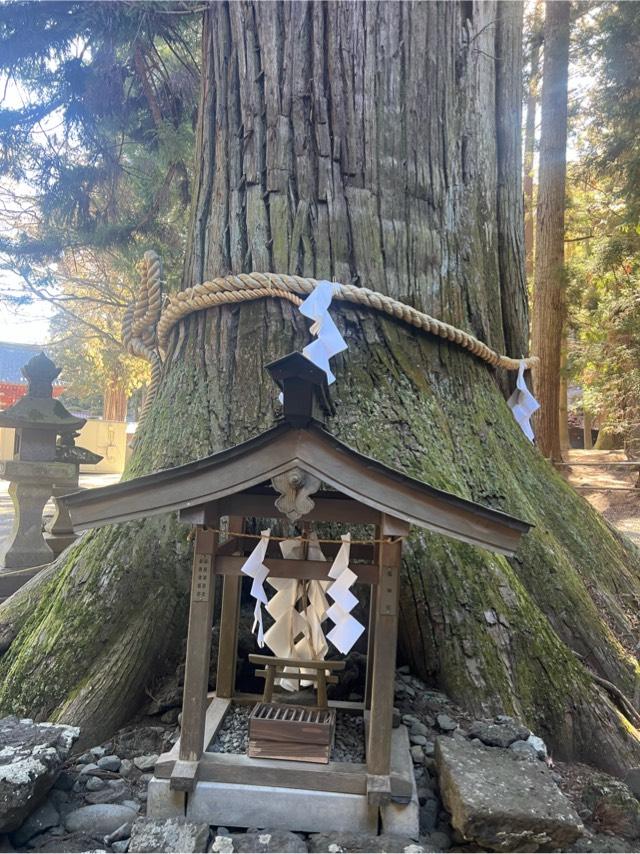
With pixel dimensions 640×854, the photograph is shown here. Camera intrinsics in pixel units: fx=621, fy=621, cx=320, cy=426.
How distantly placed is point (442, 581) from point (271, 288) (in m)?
1.45

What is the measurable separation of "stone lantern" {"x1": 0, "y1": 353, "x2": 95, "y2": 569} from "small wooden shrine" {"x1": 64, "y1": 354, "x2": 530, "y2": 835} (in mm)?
4714

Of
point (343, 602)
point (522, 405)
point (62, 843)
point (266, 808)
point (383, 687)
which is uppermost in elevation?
point (522, 405)

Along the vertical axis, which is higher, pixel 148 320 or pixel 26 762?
pixel 148 320

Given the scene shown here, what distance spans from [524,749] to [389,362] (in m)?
1.66

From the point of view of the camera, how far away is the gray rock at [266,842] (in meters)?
1.71

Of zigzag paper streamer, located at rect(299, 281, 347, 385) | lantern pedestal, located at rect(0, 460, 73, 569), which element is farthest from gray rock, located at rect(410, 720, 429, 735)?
lantern pedestal, located at rect(0, 460, 73, 569)

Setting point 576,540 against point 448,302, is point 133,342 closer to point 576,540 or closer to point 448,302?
point 448,302

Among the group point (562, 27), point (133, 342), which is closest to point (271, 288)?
point (133, 342)

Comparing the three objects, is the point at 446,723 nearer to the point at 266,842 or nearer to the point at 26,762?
the point at 266,842

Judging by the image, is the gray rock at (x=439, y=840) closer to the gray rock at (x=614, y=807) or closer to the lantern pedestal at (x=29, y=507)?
the gray rock at (x=614, y=807)

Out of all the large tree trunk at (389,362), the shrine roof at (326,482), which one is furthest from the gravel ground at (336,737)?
the shrine roof at (326,482)

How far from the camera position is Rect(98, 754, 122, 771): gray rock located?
2.12m

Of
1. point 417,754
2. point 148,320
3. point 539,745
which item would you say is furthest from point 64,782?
point 148,320

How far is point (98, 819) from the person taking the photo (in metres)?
1.89
